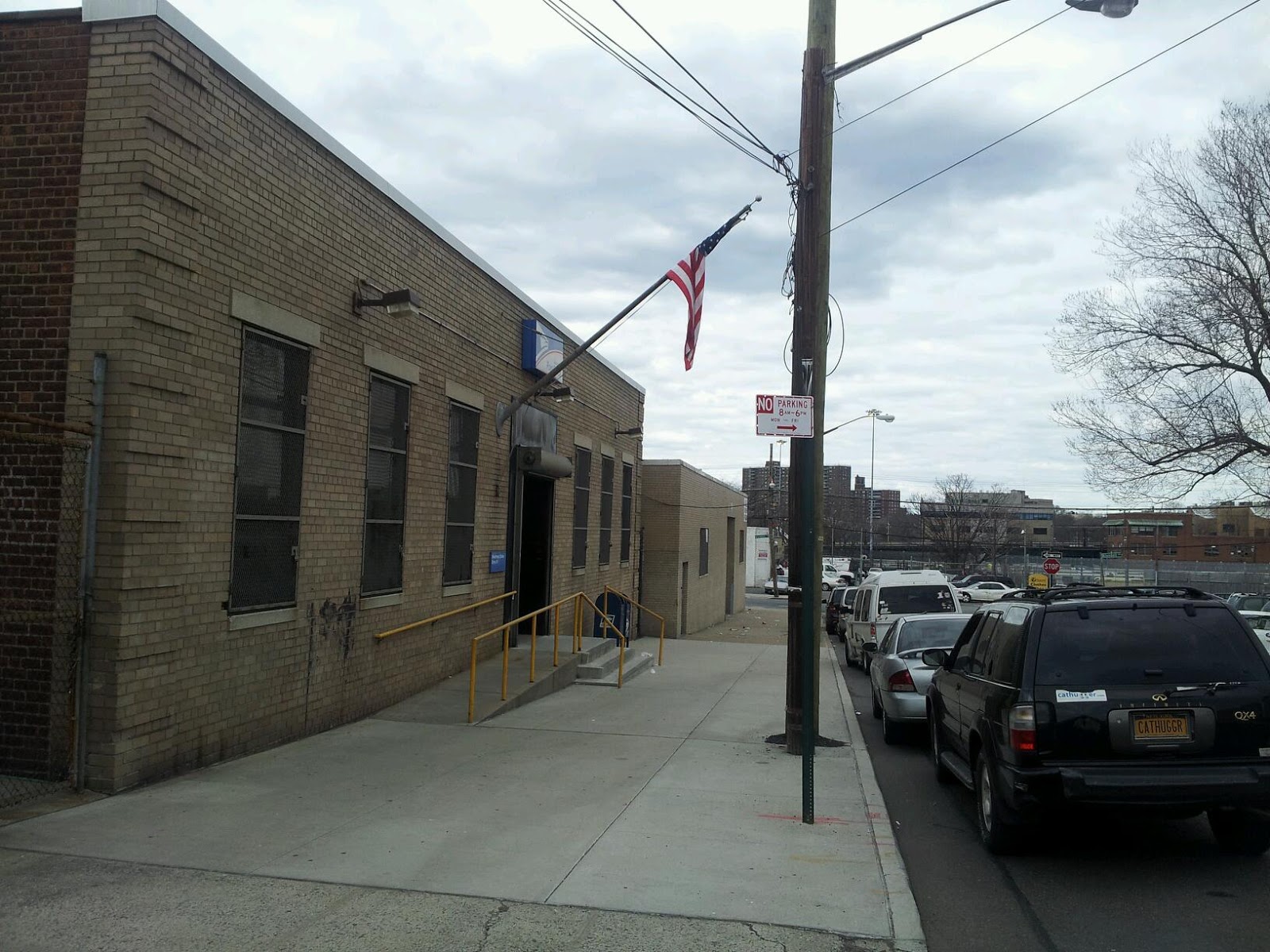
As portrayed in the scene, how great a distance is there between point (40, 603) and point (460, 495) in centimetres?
662

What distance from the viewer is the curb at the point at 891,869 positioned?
16.7 feet

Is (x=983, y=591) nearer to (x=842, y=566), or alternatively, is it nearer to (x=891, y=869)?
(x=842, y=566)

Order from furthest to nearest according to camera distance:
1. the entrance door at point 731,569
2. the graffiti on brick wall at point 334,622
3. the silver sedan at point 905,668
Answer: the entrance door at point 731,569, the silver sedan at point 905,668, the graffiti on brick wall at point 334,622

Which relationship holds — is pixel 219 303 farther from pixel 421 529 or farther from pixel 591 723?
pixel 591 723

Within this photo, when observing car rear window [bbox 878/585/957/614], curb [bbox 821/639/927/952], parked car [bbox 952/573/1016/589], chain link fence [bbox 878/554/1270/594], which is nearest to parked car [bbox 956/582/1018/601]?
parked car [bbox 952/573/1016/589]

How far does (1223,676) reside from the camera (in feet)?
20.1

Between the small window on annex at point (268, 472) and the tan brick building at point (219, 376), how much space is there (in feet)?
0.09

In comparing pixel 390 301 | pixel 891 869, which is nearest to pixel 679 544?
pixel 390 301

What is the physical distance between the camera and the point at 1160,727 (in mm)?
6000

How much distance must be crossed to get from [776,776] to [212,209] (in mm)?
6739

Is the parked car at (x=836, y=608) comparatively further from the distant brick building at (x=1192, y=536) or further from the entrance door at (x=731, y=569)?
the distant brick building at (x=1192, y=536)

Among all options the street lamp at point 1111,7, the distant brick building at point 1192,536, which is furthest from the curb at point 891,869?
the distant brick building at point 1192,536

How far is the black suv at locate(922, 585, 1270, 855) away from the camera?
592cm

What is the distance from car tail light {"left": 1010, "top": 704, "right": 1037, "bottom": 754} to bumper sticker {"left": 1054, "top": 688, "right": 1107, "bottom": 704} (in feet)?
0.54
